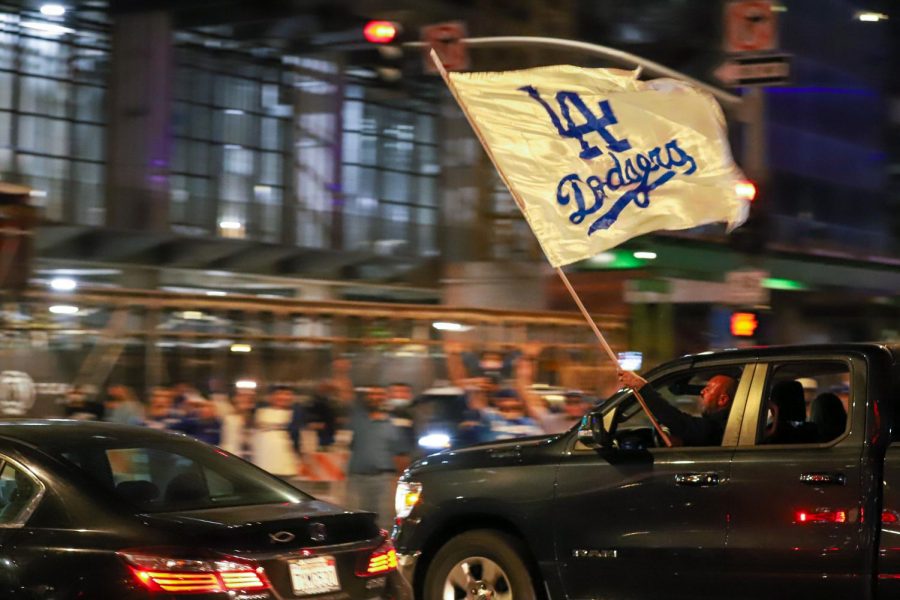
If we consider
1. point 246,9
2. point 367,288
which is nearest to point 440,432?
point 246,9

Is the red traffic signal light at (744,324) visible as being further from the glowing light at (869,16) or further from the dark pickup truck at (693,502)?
the glowing light at (869,16)

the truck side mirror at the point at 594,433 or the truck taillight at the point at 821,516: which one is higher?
the truck side mirror at the point at 594,433

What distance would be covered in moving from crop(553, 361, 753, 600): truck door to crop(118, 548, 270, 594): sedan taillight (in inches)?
99.8

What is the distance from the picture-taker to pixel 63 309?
16.9 m

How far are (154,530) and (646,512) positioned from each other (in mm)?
2829

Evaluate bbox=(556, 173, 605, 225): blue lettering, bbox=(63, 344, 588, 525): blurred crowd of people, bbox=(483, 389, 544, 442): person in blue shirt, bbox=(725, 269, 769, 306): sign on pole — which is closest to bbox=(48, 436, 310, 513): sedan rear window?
bbox=(556, 173, 605, 225): blue lettering

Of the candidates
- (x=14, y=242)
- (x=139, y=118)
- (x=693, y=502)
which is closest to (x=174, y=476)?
(x=693, y=502)

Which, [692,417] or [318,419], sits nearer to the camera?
[692,417]

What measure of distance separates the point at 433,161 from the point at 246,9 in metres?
14.5

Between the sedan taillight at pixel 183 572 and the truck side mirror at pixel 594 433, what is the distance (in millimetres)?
2592

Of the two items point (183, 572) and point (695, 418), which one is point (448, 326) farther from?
point (183, 572)

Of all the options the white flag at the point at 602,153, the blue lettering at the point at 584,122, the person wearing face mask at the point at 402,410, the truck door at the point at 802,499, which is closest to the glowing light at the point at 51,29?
the person wearing face mask at the point at 402,410

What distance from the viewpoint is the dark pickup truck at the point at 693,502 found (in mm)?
6484

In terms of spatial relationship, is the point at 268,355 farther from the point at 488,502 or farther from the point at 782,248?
the point at 782,248
